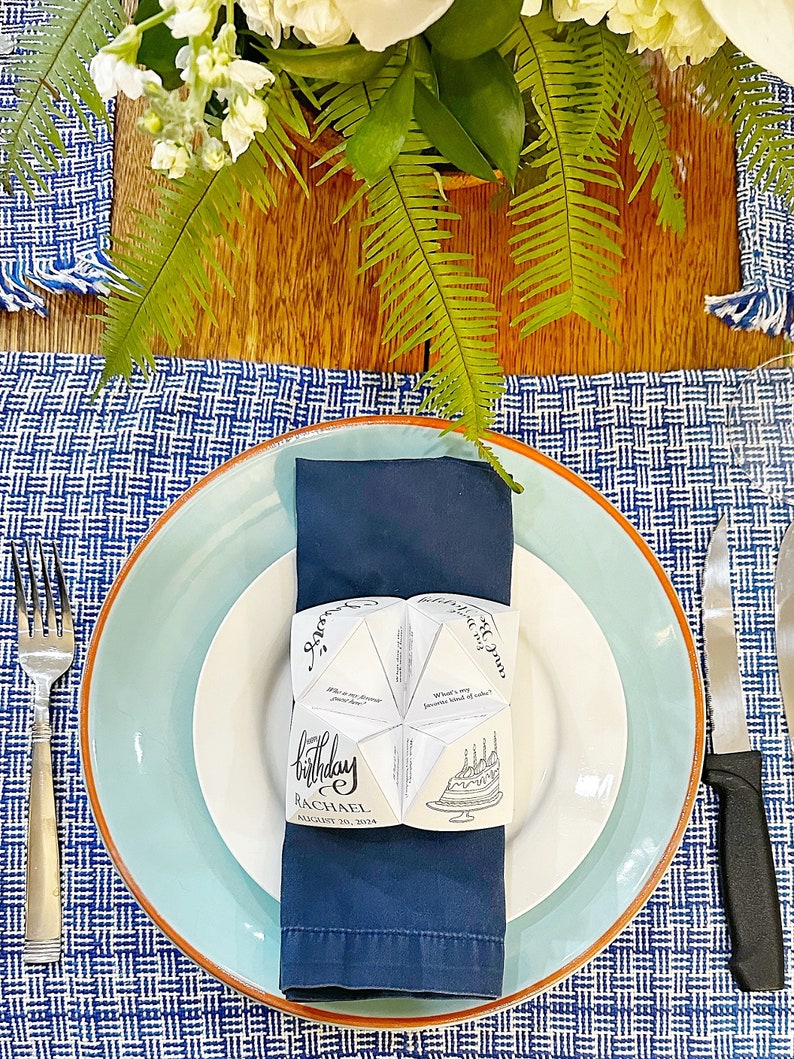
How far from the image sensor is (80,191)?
69 cm

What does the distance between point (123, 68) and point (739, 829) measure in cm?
55

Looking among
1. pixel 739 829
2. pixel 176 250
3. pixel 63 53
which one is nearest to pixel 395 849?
pixel 739 829

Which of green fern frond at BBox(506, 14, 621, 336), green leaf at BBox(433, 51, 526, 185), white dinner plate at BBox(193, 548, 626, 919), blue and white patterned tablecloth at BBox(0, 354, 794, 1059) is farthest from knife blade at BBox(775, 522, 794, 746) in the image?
green leaf at BBox(433, 51, 526, 185)

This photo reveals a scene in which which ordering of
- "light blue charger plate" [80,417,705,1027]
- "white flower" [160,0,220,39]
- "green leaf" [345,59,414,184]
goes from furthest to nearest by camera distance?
"light blue charger plate" [80,417,705,1027]
"green leaf" [345,59,414,184]
"white flower" [160,0,220,39]

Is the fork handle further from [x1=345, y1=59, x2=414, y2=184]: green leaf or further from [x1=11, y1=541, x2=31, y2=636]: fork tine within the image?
[x1=345, y1=59, x2=414, y2=184]: green leaf

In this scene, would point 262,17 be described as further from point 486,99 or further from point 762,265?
point 762,265

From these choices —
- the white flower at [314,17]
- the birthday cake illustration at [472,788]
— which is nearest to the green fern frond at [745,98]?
the white flower at [314,17]

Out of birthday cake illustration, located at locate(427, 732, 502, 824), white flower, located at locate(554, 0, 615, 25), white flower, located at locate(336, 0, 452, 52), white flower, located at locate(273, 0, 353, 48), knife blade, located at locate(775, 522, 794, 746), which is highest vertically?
white flower, located at locate(554, 0, 615, 25)

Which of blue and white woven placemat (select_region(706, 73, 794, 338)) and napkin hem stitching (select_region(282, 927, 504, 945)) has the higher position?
blue and white woven placemat (select_region(706, 73, 794, 338))

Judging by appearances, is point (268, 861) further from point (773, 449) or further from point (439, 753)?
point (773, 449)

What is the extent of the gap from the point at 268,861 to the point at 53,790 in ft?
0.51

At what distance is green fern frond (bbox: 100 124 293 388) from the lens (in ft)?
1.65

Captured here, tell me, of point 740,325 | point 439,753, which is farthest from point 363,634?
point 740,325

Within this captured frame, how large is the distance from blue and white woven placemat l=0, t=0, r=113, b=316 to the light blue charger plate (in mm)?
204
